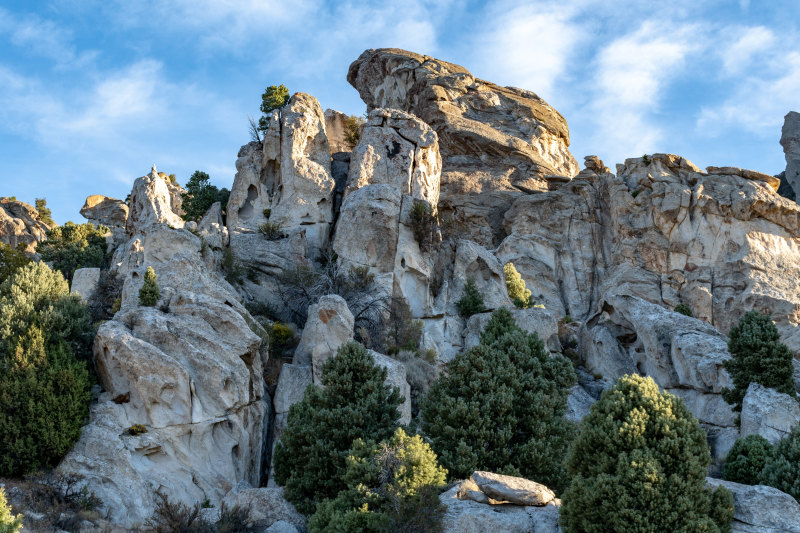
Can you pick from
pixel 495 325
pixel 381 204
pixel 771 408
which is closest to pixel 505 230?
pixel 381 204

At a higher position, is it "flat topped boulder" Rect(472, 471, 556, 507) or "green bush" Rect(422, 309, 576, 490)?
"green bush" Rect(422, 309, 576, 490)

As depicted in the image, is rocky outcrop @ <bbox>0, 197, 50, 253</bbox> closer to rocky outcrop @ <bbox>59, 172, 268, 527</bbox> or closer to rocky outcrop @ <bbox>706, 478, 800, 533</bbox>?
rocky outcrop @ <bbox>59, 172, 268, 527</bbox>

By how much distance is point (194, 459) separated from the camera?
28000 mm

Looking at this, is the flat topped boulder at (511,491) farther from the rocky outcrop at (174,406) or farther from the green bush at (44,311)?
the green bush at (44,311)

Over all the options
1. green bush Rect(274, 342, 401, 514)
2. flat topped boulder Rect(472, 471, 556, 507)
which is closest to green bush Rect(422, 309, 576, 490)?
green bush Rect(274, 342, 401, 514)

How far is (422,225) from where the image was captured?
42469 millimetres

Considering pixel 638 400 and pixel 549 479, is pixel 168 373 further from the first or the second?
pixel 638 400

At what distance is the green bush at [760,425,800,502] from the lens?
811 inches

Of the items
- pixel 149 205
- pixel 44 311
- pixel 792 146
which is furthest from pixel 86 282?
pixel 792 146

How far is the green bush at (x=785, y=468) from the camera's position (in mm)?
20594

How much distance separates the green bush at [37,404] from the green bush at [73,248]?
16.6 metres

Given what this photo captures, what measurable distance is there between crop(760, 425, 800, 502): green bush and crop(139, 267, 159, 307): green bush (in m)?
22.4

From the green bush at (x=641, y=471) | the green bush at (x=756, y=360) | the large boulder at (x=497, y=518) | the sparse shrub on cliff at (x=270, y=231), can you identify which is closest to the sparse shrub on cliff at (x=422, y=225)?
the sparse shrub on cliff at (x=270, y=231)

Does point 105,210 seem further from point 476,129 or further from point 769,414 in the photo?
point 769,414
